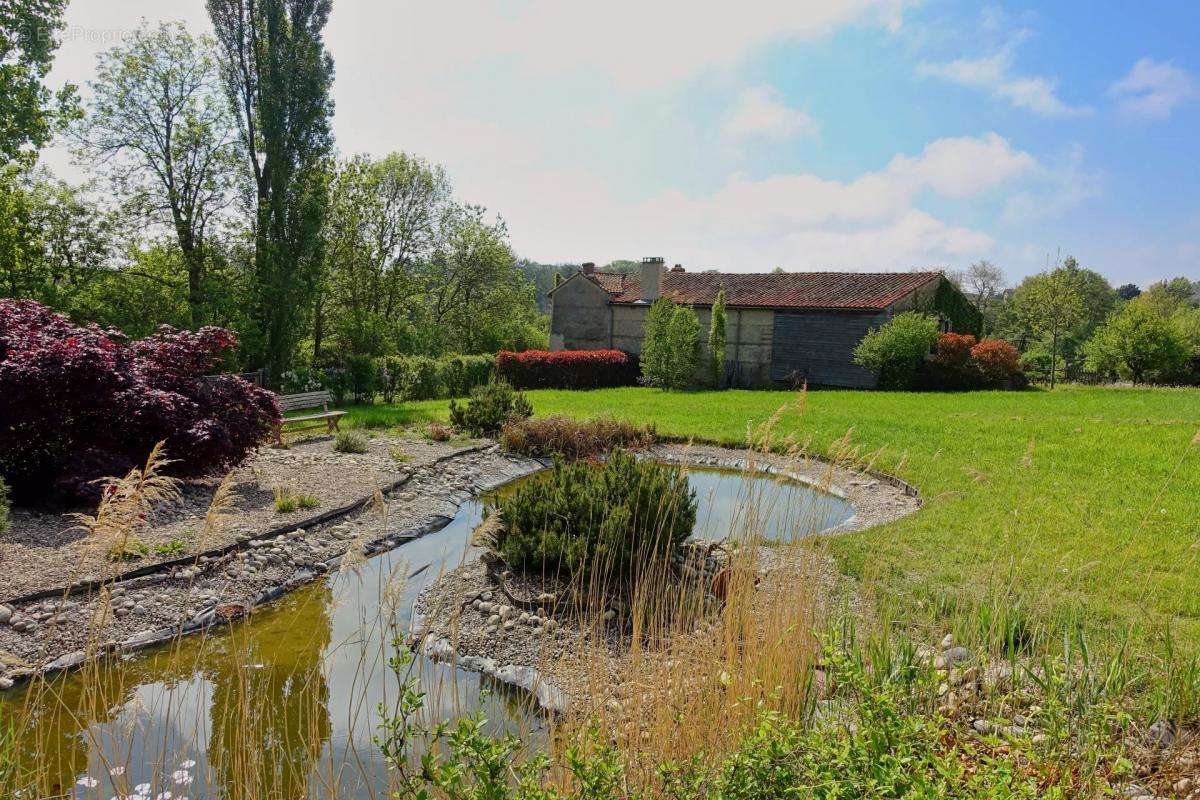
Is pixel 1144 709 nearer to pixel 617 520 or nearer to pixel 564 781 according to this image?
pixel 564 781

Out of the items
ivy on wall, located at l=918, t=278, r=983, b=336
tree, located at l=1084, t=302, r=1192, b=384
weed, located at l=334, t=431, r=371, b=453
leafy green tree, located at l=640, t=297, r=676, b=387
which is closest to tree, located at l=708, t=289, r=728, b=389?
leafy green tree, located at l=640, t=297, r=676, b=387

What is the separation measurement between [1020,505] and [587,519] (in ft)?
12.6

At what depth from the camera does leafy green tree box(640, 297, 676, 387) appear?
78.7ft

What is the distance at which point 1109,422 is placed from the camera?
13.9m

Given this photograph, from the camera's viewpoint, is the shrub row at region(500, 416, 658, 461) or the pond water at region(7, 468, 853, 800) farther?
Answer: the shrub row at region(500, 416, 658, 461)

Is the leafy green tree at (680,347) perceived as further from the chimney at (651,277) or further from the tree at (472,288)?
the tree at (472,288)

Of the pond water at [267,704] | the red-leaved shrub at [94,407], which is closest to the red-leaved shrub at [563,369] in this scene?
the red-leaved shrub at [94,407]

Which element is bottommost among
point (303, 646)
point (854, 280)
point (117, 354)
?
point (303, 646)

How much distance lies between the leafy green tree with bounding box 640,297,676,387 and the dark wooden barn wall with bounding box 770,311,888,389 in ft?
17.0

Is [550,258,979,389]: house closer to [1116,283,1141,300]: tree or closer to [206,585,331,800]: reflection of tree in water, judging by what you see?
[206,585,331,800]: reflection of tree in water

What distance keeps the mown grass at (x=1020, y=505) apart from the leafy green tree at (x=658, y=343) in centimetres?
432

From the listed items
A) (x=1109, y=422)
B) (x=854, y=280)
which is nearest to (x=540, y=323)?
(x=854, y=280)

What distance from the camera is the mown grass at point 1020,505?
4.22 metres

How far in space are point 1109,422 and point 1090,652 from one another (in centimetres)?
1283
